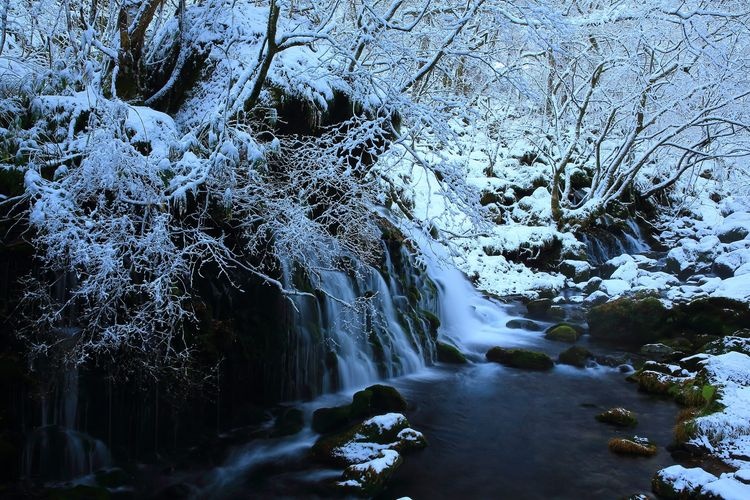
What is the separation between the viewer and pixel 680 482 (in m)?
5.59

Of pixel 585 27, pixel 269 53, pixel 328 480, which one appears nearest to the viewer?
pixel 328 480

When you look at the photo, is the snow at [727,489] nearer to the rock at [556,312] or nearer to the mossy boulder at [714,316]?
the mossy boulder at [714,316]

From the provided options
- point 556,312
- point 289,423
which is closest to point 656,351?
point 556,312

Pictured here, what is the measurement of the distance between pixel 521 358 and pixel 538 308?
4100 millimetres

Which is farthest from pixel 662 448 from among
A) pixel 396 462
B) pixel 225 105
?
pixel 225 105

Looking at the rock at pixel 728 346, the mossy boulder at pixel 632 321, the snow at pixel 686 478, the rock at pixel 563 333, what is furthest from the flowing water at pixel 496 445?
the mossy boulder at pixel 632 321

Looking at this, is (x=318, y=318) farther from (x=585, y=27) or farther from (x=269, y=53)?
(x=585, y=27)

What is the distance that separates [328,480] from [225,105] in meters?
4.19

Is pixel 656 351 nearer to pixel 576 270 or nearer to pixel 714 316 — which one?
pixel 714 316

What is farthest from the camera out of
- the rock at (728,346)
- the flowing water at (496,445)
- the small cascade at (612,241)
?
the small cascade at (612,241)

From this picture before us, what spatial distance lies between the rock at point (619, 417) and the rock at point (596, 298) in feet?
23.4

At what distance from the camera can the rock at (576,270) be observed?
17.1 metres

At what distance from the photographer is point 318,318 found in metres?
8.61

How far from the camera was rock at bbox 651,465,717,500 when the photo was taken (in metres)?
5.45
